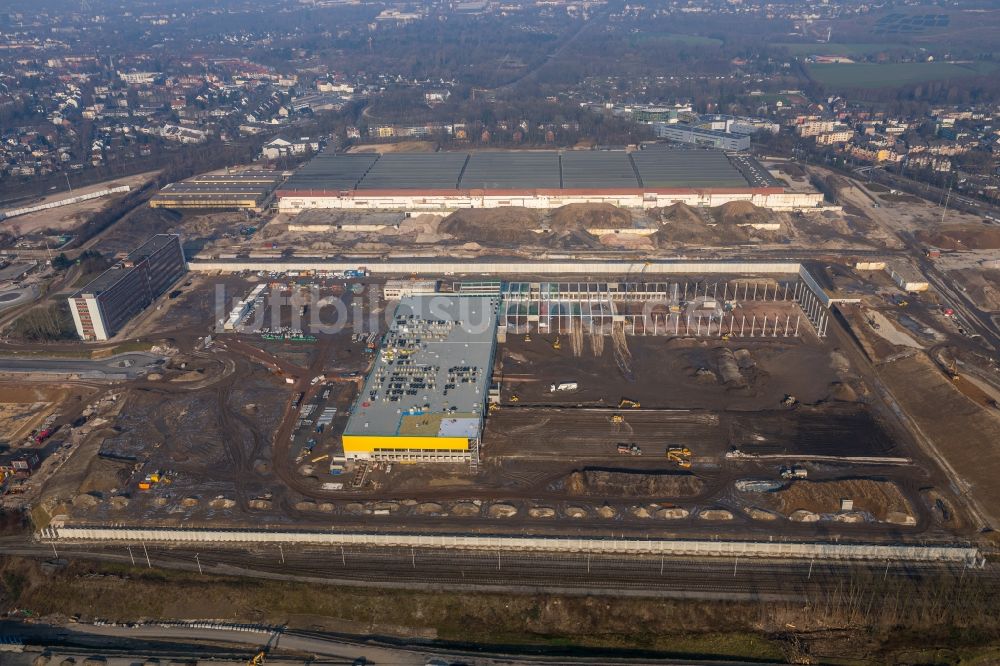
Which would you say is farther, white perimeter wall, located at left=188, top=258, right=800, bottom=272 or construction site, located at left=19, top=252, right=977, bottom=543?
white perimeter wall, located at left=188, top=258, right=800, bottom=272

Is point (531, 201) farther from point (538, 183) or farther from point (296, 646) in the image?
point (296, 646)

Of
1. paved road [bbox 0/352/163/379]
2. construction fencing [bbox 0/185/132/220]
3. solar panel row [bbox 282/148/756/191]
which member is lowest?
paved road [bbox 0/352/163/379]

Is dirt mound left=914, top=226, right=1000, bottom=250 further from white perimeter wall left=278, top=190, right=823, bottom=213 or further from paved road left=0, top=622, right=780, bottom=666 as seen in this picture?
paved road left=0, top=622, right=780, bottom=666

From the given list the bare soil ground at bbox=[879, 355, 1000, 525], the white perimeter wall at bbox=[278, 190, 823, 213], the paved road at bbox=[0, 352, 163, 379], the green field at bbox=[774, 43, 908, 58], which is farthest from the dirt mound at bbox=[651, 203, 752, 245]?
the green field at bbox=[774, 43, 908, 58]

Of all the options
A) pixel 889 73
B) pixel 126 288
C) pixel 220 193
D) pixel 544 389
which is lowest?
pixel 544 389

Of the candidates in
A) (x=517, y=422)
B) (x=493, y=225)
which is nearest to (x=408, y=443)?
(x=517, y=422)

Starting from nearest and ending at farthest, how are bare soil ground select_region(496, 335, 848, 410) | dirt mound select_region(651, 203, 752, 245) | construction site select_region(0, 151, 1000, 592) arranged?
construction site select_region(0, 151, 1000, 592) < bare soil ground select_region(496, 335, 848, 410) < dirt mound select_region(651, 203, 752, 245)
